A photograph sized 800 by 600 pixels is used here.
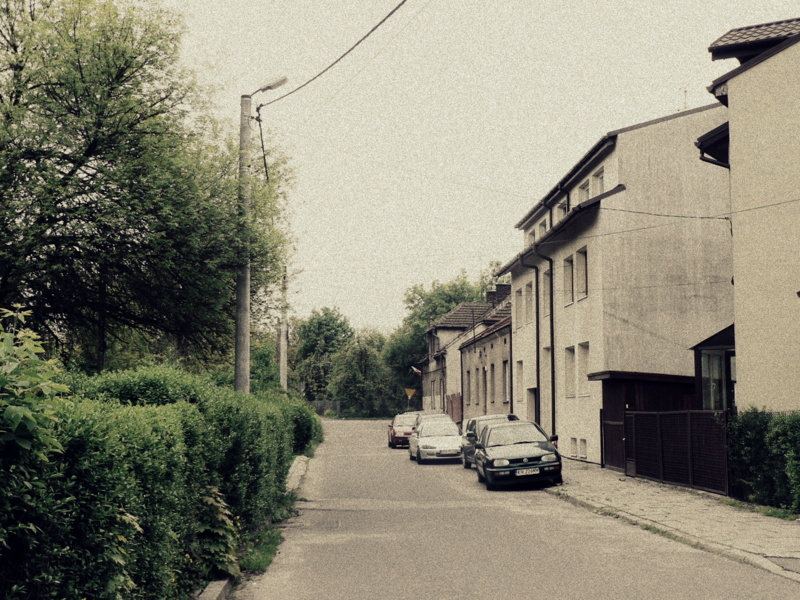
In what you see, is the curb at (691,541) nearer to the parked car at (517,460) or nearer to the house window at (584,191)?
the parked car at (517,460)

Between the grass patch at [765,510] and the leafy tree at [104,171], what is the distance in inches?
389

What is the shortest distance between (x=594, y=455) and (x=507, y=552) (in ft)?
51.6

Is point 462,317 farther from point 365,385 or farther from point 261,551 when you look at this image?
point 261,551

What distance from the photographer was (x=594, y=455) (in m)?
25.3

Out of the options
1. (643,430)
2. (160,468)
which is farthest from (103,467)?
(643,430)

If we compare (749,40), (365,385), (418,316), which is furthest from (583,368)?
(418,316)

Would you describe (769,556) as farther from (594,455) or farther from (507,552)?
(594,455)

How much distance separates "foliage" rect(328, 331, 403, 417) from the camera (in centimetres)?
9031

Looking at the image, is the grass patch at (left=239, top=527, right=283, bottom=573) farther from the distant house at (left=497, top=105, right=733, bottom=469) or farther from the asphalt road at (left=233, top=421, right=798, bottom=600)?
the distant house at (left=497, top=105, right=733, bottom=469)

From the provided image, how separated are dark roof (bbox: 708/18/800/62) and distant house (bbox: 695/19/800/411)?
0.07ft

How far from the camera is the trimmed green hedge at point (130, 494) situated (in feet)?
11.9

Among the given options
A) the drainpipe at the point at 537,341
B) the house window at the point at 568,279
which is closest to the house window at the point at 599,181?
the house window at the point at 568,279

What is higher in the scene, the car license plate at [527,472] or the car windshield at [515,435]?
the car windshield at [515,435]

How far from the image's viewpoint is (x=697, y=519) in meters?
12.8
